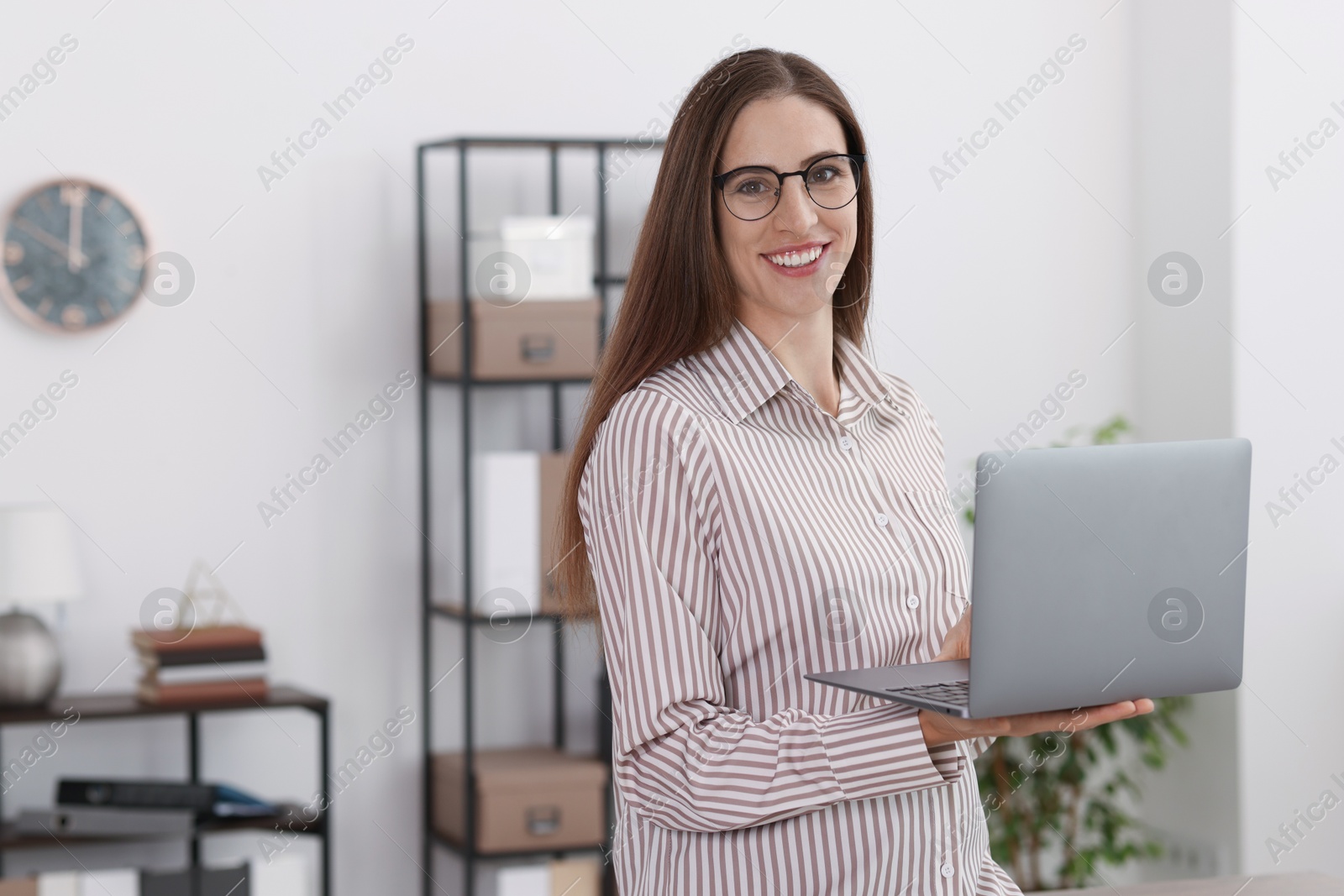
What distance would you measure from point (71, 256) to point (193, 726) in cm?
101

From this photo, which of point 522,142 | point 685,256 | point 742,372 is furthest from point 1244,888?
point 522,142

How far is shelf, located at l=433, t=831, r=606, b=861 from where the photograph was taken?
305 centimetres

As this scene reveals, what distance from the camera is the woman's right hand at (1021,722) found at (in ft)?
3.77

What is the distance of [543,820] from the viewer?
10.0ft

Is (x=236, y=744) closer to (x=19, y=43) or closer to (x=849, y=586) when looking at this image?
(x=19, y=43)

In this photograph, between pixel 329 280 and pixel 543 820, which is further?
pixel 329 280

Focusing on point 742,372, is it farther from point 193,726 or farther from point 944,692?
point 193,726

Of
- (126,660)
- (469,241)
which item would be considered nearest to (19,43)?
(469,241)

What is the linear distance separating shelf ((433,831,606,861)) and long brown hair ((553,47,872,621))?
5.98ft

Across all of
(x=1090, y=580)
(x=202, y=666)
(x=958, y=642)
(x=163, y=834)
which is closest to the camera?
(x=1090, y=580)

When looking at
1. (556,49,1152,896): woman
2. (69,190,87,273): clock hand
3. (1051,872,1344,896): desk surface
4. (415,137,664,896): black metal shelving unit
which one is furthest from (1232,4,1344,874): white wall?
(69,190,87,273): clock hand

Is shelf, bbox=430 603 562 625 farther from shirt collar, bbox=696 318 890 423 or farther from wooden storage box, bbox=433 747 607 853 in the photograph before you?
shirt collar, bbox=696 318 890 423

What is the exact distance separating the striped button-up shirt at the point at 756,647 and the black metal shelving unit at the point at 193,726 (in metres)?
1.64

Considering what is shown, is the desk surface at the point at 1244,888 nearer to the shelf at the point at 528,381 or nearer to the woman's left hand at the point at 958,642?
the woman's left hand at the point at 958,642
